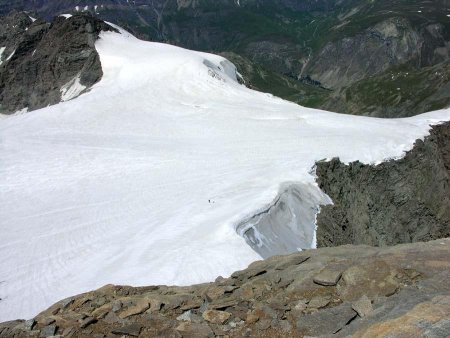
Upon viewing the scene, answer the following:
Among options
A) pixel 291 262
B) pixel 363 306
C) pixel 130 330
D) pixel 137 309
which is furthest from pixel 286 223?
pixel 130 330

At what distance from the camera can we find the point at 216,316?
940cm

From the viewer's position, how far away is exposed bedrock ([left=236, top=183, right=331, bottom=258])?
16.5 m

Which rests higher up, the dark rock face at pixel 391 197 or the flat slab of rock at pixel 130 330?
the flat slab of rock at pixel 130 330

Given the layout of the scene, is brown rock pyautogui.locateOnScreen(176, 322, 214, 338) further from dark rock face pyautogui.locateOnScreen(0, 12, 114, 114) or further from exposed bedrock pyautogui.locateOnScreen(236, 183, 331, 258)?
dark rock face pyautogui.locateOnScreen(0, 12, 114, 114)

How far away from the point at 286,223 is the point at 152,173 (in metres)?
9.85

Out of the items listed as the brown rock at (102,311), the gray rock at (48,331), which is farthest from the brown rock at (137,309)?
the gray rock at (48,331)

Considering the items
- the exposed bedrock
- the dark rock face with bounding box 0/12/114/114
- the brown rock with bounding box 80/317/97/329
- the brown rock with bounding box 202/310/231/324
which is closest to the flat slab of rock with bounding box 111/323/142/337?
the brown rock with bounding box 80/317/97/329

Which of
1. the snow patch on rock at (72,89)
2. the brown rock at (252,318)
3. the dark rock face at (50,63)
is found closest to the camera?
the brown rock at (252,318)

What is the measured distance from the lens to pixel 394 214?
89.6ft

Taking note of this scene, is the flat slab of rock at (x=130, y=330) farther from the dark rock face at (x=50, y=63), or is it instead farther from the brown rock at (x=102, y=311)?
the dark rock face at (x=50, y=63)

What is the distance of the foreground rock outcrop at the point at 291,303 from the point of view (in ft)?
27.1

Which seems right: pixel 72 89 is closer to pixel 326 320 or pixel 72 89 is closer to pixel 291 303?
pixel 291 303

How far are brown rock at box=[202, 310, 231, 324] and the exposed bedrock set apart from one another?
6112 millimetres

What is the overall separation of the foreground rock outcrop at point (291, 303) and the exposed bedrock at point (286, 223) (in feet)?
16.6
